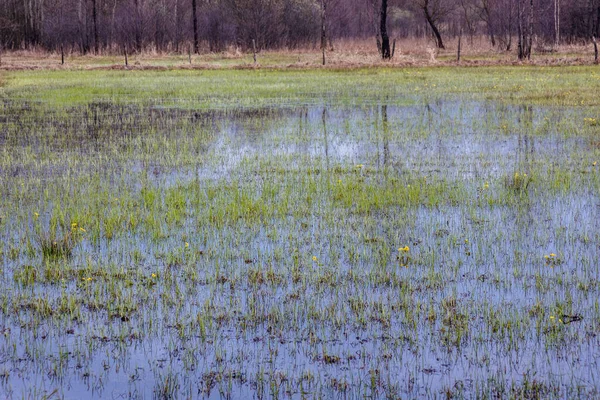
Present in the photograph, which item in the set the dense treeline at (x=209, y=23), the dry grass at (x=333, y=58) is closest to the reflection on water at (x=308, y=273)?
the dry grass at (x=333, y=58)

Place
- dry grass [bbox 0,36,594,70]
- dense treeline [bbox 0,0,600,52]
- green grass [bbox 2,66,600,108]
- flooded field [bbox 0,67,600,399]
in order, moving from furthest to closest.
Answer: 1. dense treeline [bbox 0,0,600,52]
2. dry grass [bbox 0,36,594,70]
3. green grass [bbox 2,66,600,108]
4. flooded field [bbox 0,67,600,399]

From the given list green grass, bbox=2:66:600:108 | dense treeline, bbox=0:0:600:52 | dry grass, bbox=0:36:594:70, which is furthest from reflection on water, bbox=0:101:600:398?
dense treeline, bbox=0:0:600:52

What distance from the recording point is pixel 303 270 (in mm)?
7160

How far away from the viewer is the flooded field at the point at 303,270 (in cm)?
502

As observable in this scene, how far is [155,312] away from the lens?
20.0ft

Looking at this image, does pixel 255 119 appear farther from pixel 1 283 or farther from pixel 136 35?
pixel 136 35

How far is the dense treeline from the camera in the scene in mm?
58344

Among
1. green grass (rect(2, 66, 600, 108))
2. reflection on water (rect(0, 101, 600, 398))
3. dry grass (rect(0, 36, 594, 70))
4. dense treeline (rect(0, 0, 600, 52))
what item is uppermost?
dense treeline (rect(0, 0, 600, 52))

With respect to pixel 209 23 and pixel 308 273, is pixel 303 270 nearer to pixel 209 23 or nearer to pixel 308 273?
pixel 308 273

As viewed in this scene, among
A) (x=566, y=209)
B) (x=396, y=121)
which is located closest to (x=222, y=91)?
(x=396, y=121)

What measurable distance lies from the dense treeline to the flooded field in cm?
4490

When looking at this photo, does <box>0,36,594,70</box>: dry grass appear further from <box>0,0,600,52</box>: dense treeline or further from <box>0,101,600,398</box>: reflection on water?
<box>0,101,600,398</box>: reflection on water

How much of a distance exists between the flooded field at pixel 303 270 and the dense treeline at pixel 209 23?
4490 centimetres

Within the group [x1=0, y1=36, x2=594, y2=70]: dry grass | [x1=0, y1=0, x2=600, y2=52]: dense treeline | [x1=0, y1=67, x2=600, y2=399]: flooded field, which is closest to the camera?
[x1=0, y1=67, x2=600, y2=399]: flooded field
